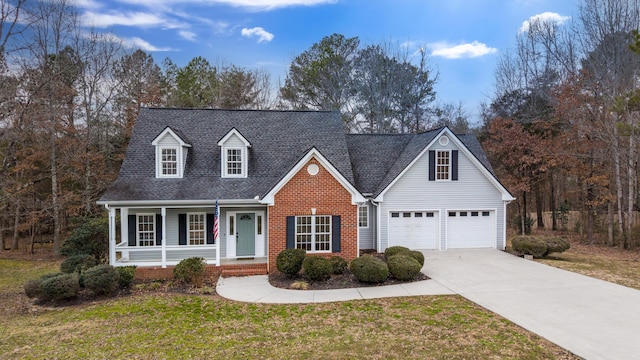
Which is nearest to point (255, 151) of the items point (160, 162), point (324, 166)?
point (160, 162)

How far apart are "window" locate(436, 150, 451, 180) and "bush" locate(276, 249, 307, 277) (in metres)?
8.60

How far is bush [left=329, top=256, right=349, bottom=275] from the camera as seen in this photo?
43.7 ft

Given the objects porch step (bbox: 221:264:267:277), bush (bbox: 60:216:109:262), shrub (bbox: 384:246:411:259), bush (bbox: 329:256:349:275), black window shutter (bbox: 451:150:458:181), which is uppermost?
black window shutter (bbox: 451:150:458:181)

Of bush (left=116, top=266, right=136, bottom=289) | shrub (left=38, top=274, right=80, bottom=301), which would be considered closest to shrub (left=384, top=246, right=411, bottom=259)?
bush (left=116, top=266, right=136, bottom=289)

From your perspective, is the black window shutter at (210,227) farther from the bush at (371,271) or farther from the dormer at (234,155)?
the bush at (371,271)

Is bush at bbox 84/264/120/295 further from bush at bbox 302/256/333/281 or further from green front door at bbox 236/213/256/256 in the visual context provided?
bush at bbox 302/256/333/281

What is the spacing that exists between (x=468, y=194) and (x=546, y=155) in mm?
9718

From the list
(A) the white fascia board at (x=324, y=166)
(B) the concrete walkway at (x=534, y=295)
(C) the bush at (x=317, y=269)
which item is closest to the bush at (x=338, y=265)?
(C) the bush at (x=317, y=269)

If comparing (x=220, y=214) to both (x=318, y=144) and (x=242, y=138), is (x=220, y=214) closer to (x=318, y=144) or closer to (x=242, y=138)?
(x=242, y=138)

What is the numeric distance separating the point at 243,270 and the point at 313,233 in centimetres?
316

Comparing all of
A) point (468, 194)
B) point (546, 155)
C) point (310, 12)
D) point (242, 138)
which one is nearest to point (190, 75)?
point (310, 12)

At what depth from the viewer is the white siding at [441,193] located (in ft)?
57.3

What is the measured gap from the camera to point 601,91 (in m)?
21.0

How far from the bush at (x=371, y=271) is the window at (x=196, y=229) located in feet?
23.3
